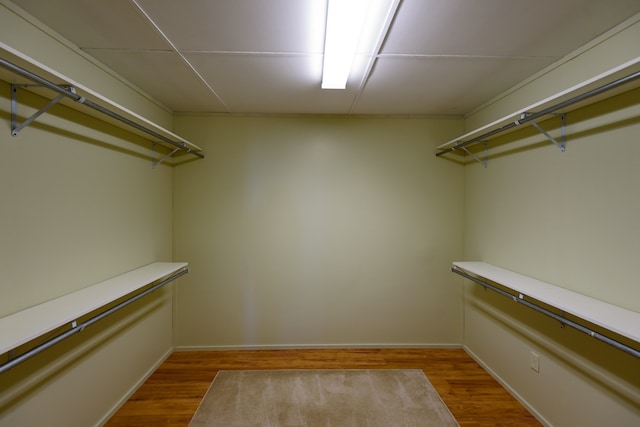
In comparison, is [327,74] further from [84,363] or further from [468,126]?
[84,363]

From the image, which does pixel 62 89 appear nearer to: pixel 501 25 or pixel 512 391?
pixel 501 25

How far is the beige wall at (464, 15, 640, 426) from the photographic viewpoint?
1418mm

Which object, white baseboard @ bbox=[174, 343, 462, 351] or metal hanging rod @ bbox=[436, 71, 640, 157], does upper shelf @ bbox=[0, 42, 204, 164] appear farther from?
metal hanging rod @ bbox=[436, 71, 640, 157]

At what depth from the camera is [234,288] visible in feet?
9.46

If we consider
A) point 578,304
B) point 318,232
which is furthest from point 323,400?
point 578,304

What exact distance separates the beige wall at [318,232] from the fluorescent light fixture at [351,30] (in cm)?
112

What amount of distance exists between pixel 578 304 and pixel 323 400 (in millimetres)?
1752

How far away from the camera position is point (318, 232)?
9.56 ft

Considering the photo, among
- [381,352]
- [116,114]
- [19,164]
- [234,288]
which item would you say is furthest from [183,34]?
[381,352]

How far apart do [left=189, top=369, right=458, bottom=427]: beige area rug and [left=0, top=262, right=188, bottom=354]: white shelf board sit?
1051 millimetres

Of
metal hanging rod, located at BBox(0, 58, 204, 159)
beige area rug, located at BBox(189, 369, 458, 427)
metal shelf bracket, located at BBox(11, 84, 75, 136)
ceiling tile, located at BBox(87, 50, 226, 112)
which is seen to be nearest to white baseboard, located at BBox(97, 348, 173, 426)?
beige area rug, located at BBox(189, 369, 458, 427)

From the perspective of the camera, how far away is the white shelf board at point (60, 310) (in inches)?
43.5

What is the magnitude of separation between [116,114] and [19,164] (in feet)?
1.75

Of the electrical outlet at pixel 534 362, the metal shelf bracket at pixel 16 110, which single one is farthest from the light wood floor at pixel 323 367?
the metal shelf bracket at pixel 16 110
